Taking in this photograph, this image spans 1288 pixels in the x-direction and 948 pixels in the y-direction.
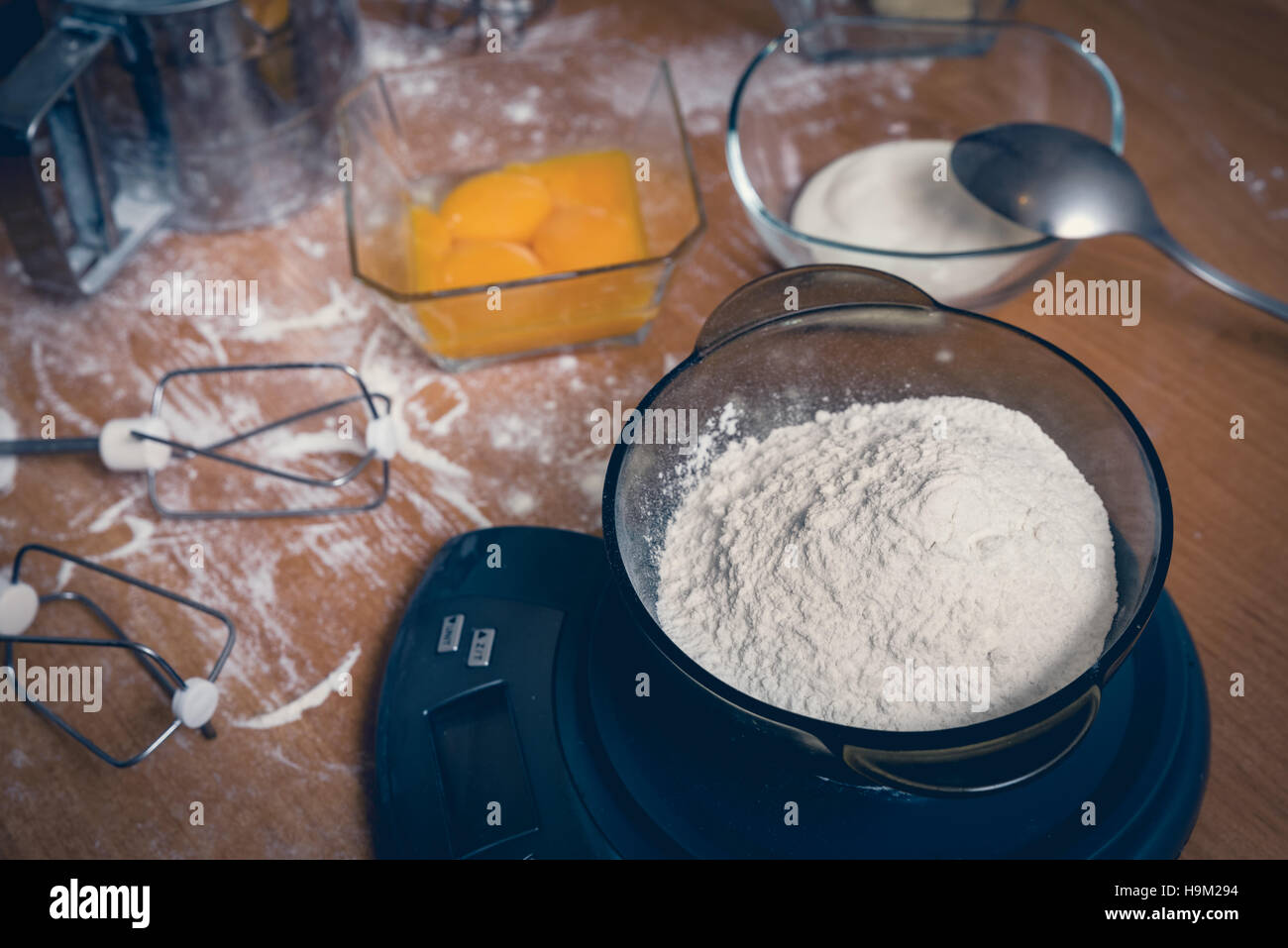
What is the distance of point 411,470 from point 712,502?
0.24m

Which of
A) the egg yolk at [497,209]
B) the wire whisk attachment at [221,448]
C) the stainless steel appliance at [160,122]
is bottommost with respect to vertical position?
the wire whisk attachment at [221,448]

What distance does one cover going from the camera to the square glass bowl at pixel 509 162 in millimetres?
609

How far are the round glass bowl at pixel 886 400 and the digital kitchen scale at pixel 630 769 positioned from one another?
0.03 m

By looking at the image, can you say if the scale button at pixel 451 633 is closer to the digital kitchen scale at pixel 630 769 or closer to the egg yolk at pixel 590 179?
the digital kitchen scale at pixel 630 769

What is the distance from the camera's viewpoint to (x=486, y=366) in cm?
67

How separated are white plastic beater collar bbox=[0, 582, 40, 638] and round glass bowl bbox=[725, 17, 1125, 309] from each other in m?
0.46

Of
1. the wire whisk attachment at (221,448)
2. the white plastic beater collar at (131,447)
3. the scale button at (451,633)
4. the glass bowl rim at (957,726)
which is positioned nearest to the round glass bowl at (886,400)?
the glass bowl rim at (957,726)

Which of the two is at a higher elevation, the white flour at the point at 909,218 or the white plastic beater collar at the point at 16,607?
the white flour at the point at 909,218

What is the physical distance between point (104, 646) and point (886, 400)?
43 centimetres

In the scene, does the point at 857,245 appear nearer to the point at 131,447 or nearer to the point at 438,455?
the point at 438,455

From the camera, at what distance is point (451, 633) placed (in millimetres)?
504

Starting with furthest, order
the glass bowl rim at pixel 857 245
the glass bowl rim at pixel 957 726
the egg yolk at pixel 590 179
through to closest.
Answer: the egg yolk at pixel 590 179
the glass bowl rim at pixel 857 245
the glass bowl rim at pixel 957 726

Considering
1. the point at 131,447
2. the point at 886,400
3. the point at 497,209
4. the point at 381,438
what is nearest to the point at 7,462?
the point at 131,447
